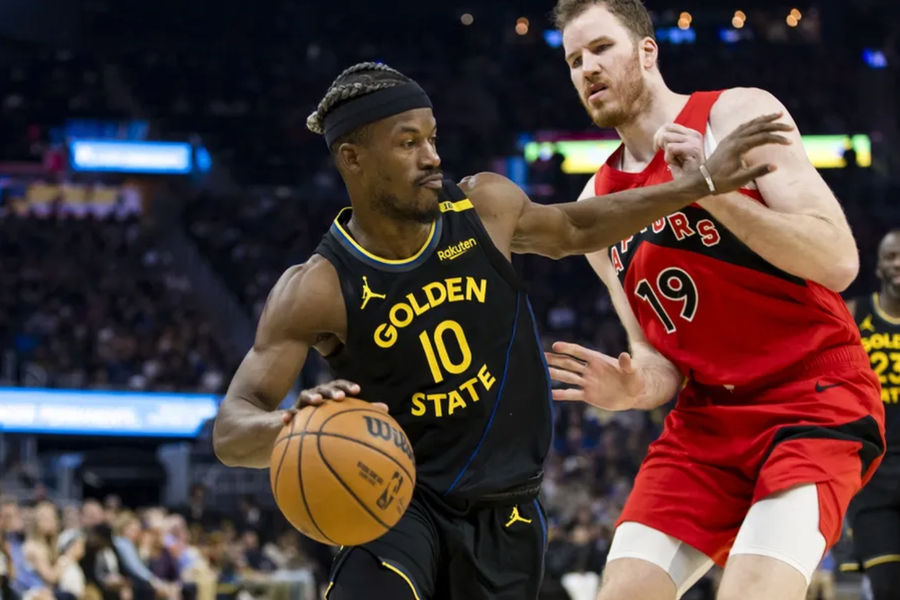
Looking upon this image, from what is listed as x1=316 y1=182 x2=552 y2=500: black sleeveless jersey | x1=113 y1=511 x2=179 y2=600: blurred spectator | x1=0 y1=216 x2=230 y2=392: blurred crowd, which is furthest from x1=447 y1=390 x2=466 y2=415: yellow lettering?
x1=0 y1=216 x2=230 y2=392: blurred crowd

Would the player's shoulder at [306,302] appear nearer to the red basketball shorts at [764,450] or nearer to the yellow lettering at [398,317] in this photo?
the yellow lettering at [398,317]

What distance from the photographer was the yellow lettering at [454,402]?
13.1ft

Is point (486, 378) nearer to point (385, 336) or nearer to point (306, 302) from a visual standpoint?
point (385, 336)

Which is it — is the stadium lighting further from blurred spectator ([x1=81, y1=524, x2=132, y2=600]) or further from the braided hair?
the braided hair

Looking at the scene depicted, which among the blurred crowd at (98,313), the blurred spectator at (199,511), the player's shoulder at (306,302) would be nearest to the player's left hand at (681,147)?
the player's shoulder at (306,302)

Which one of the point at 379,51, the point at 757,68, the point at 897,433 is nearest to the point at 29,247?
the point at 379,51

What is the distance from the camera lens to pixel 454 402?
4.01 meters

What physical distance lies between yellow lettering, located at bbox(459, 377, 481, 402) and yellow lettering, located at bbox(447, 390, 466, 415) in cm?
3

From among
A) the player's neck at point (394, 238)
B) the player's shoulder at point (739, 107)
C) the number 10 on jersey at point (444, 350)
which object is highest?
the player's shoulder at point (739, 107)

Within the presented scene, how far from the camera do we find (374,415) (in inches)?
137

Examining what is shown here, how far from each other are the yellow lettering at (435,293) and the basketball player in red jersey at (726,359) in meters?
0.60

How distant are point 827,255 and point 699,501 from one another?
3.04ft

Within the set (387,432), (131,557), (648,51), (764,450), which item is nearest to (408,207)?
(387,432)

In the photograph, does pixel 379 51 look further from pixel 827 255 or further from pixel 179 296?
pixel 827 255
